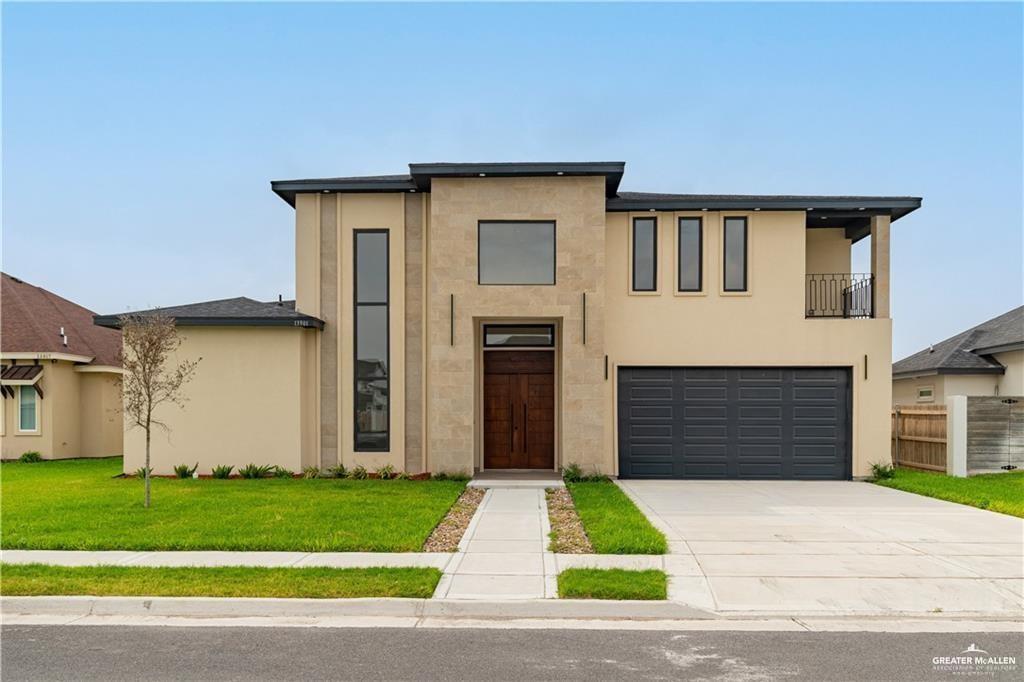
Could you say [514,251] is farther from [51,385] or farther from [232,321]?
[51,385]

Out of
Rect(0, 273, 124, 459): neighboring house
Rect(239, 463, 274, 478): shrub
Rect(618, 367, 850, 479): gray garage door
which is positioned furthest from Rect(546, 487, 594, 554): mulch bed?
Rect(0, 273, 124, 459): neighboring house

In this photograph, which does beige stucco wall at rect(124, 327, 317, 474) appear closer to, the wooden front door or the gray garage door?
the wooden front door

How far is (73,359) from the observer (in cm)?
2231

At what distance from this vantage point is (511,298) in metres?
16.3

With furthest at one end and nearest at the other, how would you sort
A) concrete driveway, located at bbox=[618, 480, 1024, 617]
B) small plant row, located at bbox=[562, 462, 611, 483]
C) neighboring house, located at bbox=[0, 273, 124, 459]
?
neighboring house, located at bbox=[0, 273, 124, 459], small plant row, located at bbox=[562, 462, 611, 483], concrete driveway, located at bbox=[618, 480, 1024, 617]

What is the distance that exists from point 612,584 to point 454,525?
3924 millimetres

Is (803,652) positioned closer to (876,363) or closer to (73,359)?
(876,363)

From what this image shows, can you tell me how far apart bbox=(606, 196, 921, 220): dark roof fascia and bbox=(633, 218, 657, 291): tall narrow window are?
1.35ft

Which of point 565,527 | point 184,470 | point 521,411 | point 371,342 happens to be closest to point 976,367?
point 521,411

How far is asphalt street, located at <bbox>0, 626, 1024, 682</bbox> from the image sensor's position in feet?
17.8

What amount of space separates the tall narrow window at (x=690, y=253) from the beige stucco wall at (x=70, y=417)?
17729 mm

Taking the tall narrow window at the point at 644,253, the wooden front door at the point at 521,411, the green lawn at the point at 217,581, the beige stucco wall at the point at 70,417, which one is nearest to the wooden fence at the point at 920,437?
the tall narrow window at the point at 644,253

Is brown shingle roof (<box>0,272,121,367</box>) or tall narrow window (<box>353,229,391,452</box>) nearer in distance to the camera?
tall narrow window (<box>353,229,391,452</box>)

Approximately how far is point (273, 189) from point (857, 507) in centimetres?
1395
